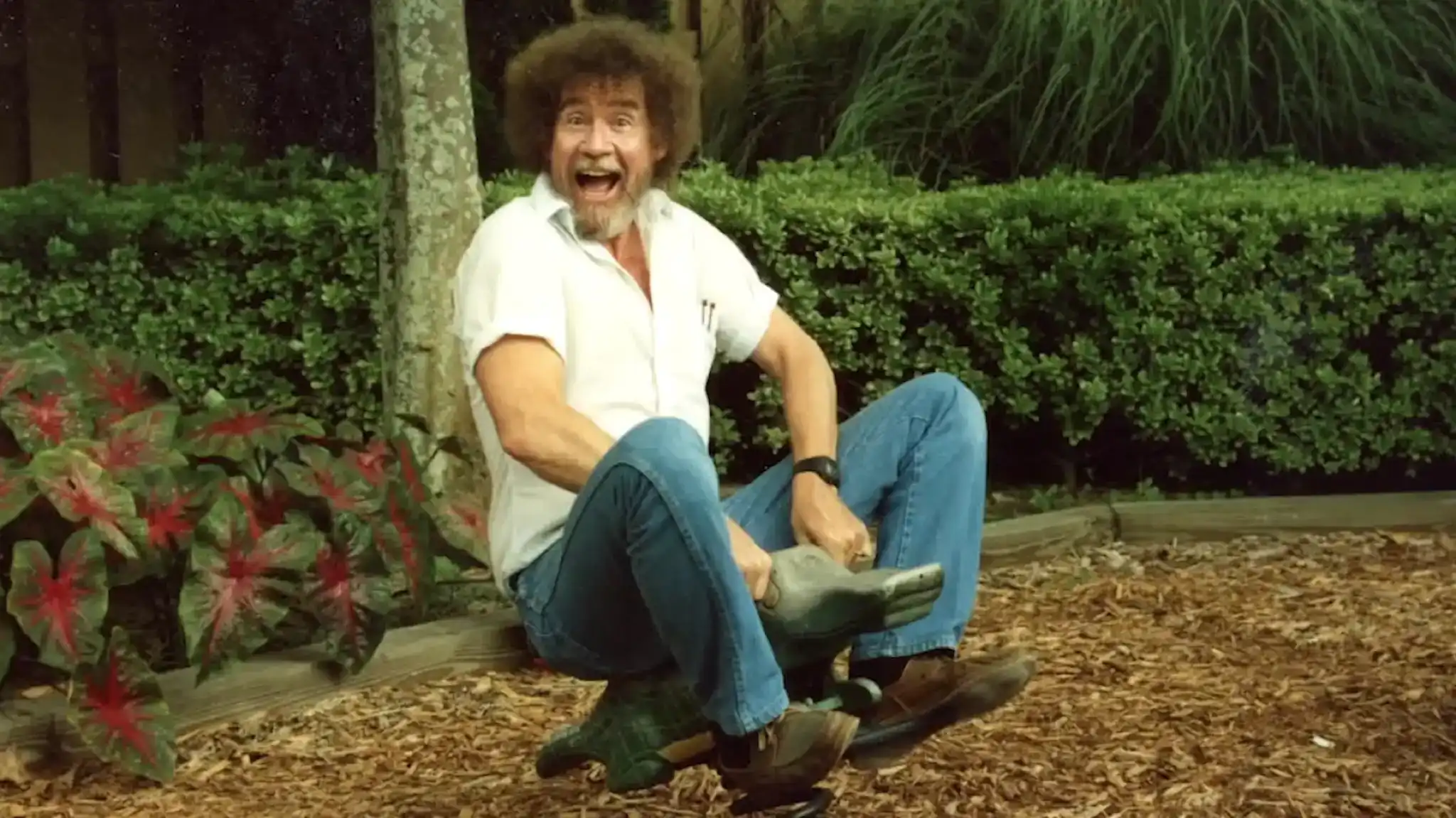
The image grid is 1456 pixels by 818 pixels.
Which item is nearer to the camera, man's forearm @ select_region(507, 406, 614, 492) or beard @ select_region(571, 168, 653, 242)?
man's forearm @ select_region(507, 406, 614, 492)

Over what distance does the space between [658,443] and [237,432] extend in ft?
5.26

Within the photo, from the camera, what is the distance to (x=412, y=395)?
4.19 metres

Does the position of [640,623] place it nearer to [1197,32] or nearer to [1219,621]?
[1219,621]

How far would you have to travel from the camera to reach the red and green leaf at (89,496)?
315cm

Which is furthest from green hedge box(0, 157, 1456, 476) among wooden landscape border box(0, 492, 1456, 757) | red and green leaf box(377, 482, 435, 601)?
red and green leaf box(377, 482, 435, 601)

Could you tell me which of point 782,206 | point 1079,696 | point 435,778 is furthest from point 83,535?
point 782,206

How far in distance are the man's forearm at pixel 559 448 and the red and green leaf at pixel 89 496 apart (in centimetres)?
121

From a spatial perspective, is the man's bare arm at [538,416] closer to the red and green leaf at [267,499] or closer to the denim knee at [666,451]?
the denim knee at [666,451]

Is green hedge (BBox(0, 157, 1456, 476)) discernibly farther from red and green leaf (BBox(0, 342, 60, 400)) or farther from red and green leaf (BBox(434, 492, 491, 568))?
red and green leaf (BBox(0, 342, 60, 400))

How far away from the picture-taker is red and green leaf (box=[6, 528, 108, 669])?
309 centimetres

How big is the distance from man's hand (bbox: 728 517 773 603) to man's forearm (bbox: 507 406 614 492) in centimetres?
21

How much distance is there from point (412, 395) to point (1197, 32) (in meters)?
3.47

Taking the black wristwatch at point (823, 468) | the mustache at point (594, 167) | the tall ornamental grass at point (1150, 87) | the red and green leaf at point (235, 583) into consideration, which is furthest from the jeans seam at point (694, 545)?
the tall ornamental grass at point (1150, 87)

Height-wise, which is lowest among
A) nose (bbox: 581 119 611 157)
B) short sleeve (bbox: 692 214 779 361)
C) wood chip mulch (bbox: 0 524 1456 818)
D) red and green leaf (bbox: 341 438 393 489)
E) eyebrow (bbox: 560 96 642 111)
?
wood chip mulch (bbox: 0 524 1456 818)
